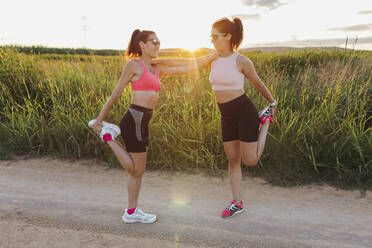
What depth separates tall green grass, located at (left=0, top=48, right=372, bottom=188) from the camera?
14.3ft

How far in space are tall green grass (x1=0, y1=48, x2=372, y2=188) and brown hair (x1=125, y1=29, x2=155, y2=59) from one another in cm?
173

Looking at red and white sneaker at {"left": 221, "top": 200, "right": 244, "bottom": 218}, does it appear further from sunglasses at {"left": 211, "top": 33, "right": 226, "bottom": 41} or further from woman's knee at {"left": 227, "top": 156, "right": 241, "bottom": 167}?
sunglasses at {"left": 211, "top": 33, "right": 226, "bottom": 41}

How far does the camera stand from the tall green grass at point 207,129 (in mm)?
4355

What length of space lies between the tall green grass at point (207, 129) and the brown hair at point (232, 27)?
172cm

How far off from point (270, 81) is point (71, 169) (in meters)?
3.84

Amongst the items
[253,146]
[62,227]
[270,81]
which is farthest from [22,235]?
[270,81]

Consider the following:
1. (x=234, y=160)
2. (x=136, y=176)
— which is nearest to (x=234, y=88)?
(x=234, y=160)

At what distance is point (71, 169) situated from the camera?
15.8 ft

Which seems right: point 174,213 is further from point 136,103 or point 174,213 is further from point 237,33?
point 237,33

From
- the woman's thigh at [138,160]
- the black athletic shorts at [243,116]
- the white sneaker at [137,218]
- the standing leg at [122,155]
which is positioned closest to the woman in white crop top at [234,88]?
the black athletic shorts at [243,116]

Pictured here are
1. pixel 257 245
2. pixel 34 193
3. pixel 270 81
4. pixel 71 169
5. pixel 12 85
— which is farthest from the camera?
pixel 12 85

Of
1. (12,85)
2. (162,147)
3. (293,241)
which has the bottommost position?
(293,241)

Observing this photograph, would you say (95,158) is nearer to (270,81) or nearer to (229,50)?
(229,50)

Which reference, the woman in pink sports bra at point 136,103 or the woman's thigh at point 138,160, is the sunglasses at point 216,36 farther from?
the woman's thigh at point 138,160
